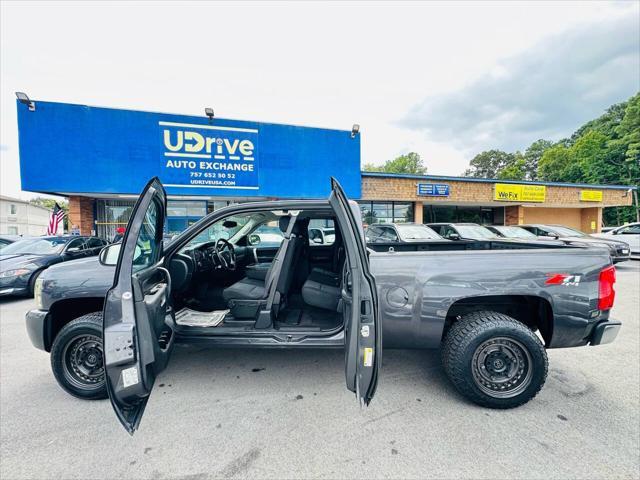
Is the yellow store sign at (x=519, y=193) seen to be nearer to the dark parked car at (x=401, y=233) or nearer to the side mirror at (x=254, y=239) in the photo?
the dark parked car at (x=401, y=233)

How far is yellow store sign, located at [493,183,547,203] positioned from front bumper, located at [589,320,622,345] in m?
16.4

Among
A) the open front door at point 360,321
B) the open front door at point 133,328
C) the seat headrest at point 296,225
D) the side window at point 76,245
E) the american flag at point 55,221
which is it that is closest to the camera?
the open front door at point 133,328

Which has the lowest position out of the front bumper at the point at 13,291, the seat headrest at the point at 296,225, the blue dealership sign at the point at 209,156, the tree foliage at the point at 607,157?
the front bumper at the point at 13,291

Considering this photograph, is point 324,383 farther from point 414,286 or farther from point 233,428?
point 414,286

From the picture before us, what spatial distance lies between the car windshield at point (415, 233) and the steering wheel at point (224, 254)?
4.90 meters

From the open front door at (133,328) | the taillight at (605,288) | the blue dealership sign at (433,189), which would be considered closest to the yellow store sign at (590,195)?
the blue dealership sign at (433,189)

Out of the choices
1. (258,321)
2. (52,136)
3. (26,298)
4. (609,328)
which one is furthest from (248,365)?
(52,136)

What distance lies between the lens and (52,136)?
9.59 metres

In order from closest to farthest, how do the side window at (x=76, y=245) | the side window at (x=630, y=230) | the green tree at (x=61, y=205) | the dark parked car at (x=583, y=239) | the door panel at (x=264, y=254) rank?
1. the door panel at (x=264, y=254)
2. the side window at (x=76, y=245)
3. the dark parked car at (x=583, y=239)
4. the side window at (x=630, y=230)
5. the green tree at (x=61, y=205)

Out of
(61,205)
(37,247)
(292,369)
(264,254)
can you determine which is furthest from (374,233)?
(61,205)

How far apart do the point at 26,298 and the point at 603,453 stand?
30.1 ft

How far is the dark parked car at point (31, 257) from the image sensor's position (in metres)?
5.60

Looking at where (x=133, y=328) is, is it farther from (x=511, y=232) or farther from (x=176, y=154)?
(x=511, y=232)

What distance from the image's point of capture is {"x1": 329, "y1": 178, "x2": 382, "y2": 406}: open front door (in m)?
1.83
